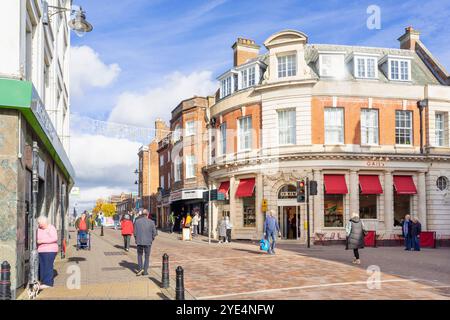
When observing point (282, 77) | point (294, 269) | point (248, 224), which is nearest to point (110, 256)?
point (294, 269)

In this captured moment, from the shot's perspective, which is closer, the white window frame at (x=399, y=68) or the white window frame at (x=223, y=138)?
the white window frame at (x=399, y=68)

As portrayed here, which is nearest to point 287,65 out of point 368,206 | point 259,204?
point 259,204

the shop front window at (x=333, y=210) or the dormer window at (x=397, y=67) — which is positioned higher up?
the dormer window at (x=397, y=67)

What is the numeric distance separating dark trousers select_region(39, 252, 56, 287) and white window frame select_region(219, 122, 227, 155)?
921 inches

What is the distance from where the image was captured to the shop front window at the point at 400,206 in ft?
96.7

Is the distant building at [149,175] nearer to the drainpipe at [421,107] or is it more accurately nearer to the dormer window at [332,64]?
the dormer window at [332,64]

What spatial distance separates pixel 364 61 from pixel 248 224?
498 inches

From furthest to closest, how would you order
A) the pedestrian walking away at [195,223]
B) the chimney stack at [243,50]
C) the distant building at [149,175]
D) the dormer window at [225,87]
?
the distant building at [149,175], the chimney stack at [243,50], the pedestrian walking away at [195,223], the dormer window at [225,87]

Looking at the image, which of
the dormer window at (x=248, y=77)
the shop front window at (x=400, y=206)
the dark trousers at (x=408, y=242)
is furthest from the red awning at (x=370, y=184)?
the dormer window at (x=248, y=77)

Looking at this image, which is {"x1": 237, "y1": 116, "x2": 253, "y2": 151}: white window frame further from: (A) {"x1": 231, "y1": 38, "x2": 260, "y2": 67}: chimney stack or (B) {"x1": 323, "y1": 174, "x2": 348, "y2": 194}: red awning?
(B) {"x1": 323, "y1": 174, "x2": 348, "y2": 194}: red awning

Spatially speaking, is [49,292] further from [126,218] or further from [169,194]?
[169,194]

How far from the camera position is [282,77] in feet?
98.2

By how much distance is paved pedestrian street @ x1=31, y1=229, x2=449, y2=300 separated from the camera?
1017 centimetres

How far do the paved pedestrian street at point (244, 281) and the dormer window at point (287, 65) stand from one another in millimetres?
15019
